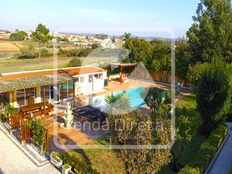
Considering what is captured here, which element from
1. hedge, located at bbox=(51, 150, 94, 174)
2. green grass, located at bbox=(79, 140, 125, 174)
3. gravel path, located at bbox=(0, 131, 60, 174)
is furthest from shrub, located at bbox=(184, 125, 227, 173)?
gravel path, located at bbox=(0, 131, 60, 174)

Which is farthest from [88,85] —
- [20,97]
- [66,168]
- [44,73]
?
[66,168]

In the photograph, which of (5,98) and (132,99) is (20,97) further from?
(132,99)

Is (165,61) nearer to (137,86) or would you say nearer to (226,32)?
(137,86)

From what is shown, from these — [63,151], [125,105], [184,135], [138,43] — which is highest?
[138,43]

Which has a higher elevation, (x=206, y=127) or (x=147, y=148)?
(x=147, y=148)

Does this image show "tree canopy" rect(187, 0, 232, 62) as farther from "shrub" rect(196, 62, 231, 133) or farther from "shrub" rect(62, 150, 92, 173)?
"shrub" rect(62, 150, 92, 173)

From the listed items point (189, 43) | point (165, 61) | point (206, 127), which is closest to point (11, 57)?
point (165, 61)

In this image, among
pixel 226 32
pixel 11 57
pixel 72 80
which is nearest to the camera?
pixel 72 80
